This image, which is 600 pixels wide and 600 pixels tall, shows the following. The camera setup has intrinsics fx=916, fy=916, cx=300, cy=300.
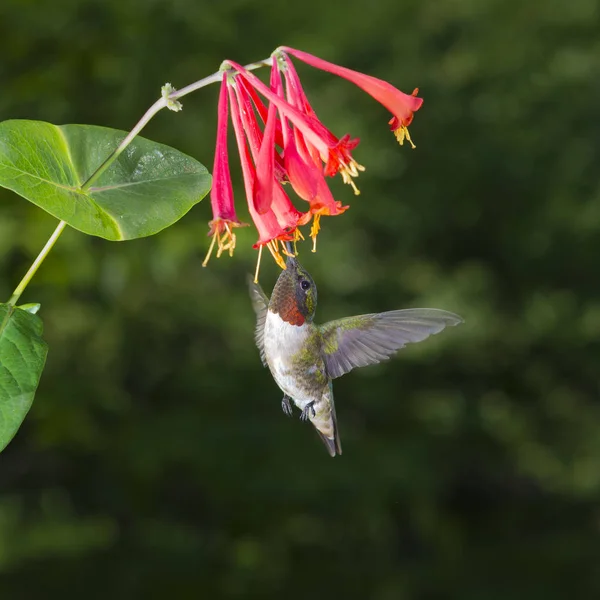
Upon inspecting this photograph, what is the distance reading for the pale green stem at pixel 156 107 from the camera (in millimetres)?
1259

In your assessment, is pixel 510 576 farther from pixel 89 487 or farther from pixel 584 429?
pixel 89 487

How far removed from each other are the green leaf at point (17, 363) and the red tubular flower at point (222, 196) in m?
0.30

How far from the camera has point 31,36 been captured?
17.4 feet

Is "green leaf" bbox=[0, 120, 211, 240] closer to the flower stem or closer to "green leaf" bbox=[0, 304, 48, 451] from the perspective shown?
the flower stem

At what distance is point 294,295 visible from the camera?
1.71 metres

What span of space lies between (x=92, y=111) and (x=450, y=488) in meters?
5.08

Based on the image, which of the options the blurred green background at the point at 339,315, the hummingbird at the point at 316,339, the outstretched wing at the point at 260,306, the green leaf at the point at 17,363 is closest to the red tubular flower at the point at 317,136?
the hummingbird at the point at 316,339

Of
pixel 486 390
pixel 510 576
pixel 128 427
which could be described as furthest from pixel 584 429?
pixel 128 427

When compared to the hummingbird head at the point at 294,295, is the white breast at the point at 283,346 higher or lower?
lower

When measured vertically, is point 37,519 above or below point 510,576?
above

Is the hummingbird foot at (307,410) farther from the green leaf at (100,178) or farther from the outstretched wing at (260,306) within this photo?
the green leaf at (100,178)

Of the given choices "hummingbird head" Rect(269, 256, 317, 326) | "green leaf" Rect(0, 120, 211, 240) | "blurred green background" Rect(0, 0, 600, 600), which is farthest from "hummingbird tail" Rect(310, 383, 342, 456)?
"blurred green background" Rect(0, 0, 600, 600)

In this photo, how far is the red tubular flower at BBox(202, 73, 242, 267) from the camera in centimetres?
131

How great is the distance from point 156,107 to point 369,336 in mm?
885
